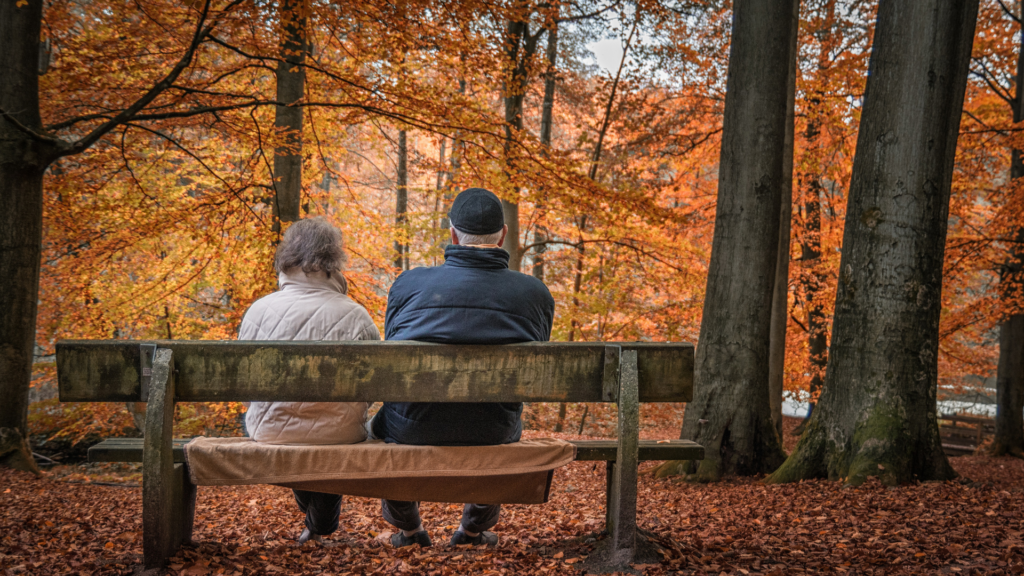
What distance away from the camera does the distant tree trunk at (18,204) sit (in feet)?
16.5

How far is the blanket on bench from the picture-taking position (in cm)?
259

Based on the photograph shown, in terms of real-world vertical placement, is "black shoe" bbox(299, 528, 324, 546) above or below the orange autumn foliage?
below

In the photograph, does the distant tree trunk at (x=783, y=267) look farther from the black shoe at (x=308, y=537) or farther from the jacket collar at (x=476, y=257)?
the black shoe at (x=308, y=537)

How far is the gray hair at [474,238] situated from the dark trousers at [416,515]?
130 cm

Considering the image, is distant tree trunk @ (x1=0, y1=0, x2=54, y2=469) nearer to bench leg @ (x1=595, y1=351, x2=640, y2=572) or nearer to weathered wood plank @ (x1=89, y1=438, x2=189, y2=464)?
weathered wood plank @ (x1=89, y1=438, x2=189, y2=464)

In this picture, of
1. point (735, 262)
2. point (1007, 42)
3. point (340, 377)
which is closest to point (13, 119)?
point (340, 377)

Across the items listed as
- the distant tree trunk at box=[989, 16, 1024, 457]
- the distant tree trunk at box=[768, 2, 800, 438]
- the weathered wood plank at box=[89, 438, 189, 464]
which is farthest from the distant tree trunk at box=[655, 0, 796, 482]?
the distant tree trunk at box=[989, 16, 1024, 457]

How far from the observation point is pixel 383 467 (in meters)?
2.63

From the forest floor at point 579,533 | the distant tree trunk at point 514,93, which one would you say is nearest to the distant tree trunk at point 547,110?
the distant tree trunk at point 514,93

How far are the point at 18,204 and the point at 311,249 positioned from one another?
12.4ft

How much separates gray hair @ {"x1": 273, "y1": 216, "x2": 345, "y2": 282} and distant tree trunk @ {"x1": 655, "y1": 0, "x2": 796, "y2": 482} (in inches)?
155

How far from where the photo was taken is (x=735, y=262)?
5793 mm

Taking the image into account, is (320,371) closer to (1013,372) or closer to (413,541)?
(413,541)

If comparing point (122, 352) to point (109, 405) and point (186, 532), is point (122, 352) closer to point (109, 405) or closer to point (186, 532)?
point (186, 532)
